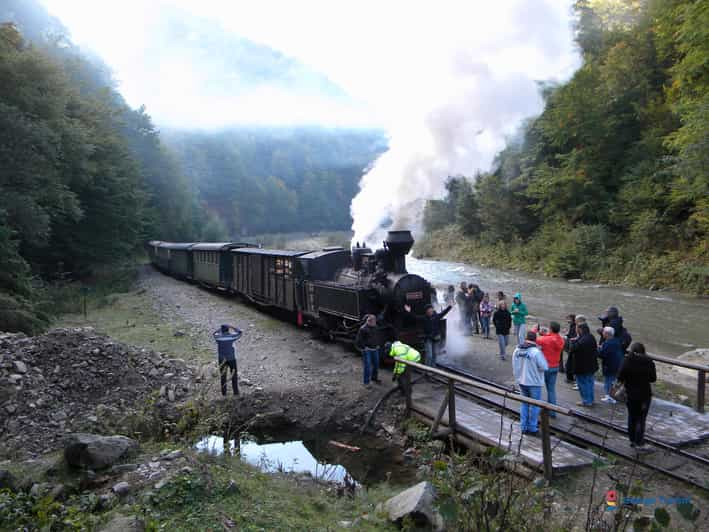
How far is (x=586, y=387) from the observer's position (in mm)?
7570

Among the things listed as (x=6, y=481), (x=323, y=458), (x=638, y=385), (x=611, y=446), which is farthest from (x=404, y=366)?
(x=6, y=481)

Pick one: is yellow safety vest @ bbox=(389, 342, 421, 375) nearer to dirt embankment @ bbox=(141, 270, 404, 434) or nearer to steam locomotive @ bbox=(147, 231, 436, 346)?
dirt embankment @ bbox=(141, 270, 404, 434)

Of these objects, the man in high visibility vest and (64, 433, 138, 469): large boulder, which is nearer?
(64, 433, 138, 469): large boulder

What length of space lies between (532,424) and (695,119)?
15.8 metres

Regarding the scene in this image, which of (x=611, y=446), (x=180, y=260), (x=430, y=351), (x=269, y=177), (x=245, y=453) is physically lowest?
(x=245, y=453)

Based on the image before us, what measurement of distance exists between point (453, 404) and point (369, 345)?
255 centimetres

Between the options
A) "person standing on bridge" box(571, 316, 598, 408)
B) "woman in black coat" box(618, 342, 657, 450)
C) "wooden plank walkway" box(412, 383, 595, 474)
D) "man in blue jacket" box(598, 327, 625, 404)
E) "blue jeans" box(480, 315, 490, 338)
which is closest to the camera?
"wooden plank walkway" box(412, 383, 595, 474)

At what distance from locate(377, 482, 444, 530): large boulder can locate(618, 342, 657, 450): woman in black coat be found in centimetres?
298

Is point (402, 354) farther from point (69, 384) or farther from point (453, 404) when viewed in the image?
point (69, 384)

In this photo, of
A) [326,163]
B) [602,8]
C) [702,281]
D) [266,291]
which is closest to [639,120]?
[602,8]

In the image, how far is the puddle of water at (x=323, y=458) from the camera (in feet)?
21.5

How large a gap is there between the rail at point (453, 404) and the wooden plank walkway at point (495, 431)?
0.12m

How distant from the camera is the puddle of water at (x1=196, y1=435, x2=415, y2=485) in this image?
6562 millimetres

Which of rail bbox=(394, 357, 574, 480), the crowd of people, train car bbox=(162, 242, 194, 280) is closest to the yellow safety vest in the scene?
rail bbox=(394, 357, 574, 480)
